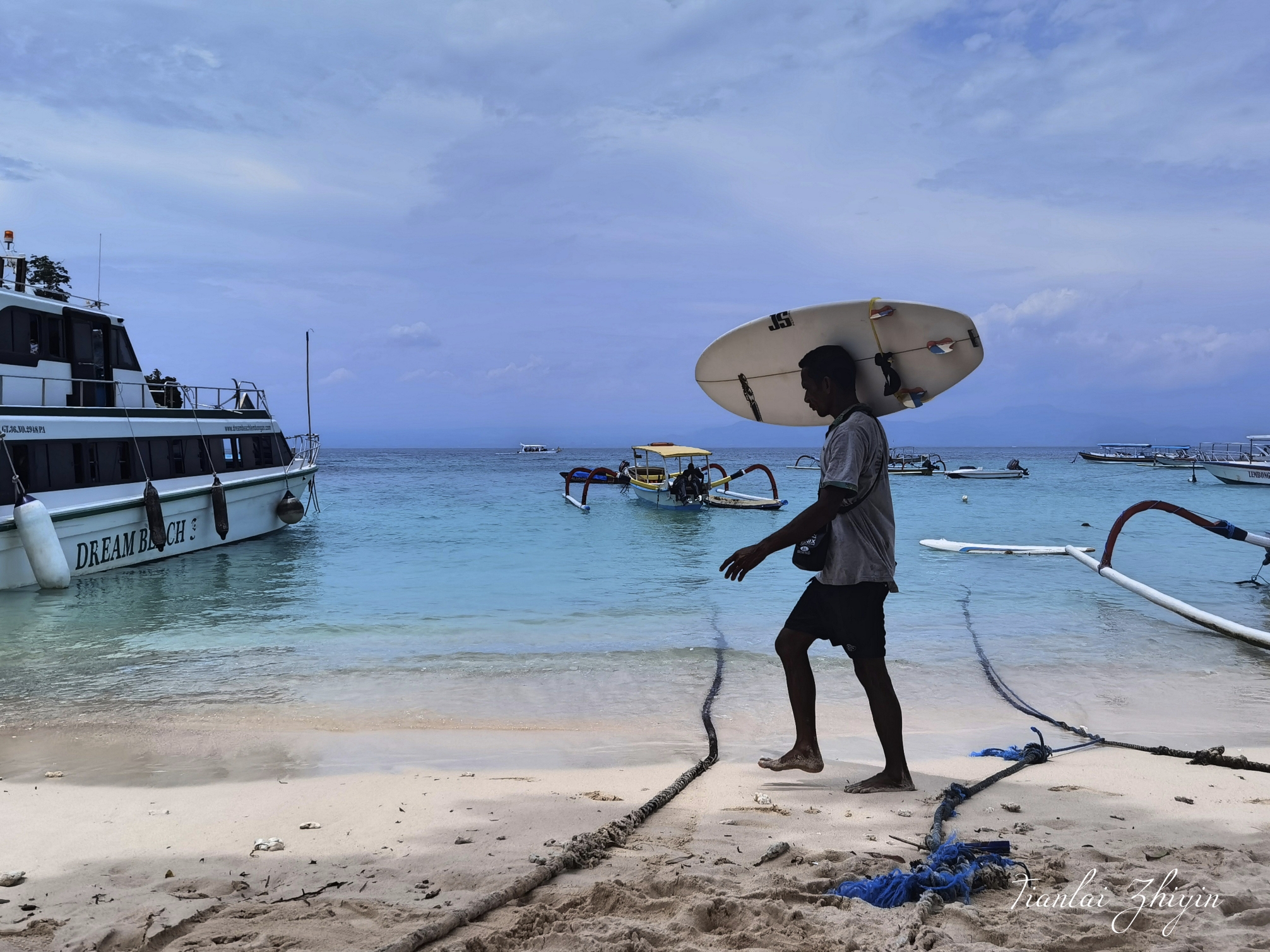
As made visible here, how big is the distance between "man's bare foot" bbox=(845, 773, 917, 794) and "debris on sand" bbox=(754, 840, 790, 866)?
1.00m

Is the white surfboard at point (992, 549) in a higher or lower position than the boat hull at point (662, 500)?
lower

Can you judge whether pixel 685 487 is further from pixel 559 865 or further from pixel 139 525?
pixel 559 865

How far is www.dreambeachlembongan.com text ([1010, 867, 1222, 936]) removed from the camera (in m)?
2.90

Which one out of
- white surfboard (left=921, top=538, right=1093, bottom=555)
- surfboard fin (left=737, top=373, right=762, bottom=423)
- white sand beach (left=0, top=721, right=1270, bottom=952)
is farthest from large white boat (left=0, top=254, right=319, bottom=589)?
white surfboard (left=921, top=538, right=1093, bottom=555)

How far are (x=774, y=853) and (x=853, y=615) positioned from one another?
118 centimetres

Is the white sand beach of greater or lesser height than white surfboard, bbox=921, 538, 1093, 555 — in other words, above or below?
above

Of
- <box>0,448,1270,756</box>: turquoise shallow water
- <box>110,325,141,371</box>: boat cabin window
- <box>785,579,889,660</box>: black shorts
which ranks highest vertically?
<box>110,325,141,371</box>: boat cabin window

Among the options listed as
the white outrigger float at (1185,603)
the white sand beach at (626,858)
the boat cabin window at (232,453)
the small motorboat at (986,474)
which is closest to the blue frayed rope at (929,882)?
the white sand beach at (626,858)

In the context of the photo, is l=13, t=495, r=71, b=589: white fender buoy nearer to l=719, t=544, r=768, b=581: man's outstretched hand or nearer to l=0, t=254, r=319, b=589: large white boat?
l=0, t=254, r=319, b=589: large white boat

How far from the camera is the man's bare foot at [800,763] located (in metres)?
4.73

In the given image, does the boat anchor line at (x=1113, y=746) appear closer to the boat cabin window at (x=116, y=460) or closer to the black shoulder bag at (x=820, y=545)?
the black shoulder bag at (x=820, y=545)

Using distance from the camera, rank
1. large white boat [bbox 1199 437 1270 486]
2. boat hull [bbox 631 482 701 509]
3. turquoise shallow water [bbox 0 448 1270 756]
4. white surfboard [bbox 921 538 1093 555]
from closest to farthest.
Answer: turquoise shallow water [bbox 0 448 1270 756] < white surfboard [bbox 921 538 1093 555] < boat hull [bbox 631 482 701 509] < large white boat [bbox 1199 437 1270 486]

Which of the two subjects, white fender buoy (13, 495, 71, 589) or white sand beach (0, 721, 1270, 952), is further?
white fender buoy (13, 495, 71, 589)

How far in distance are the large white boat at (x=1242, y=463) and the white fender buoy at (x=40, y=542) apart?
160ft
